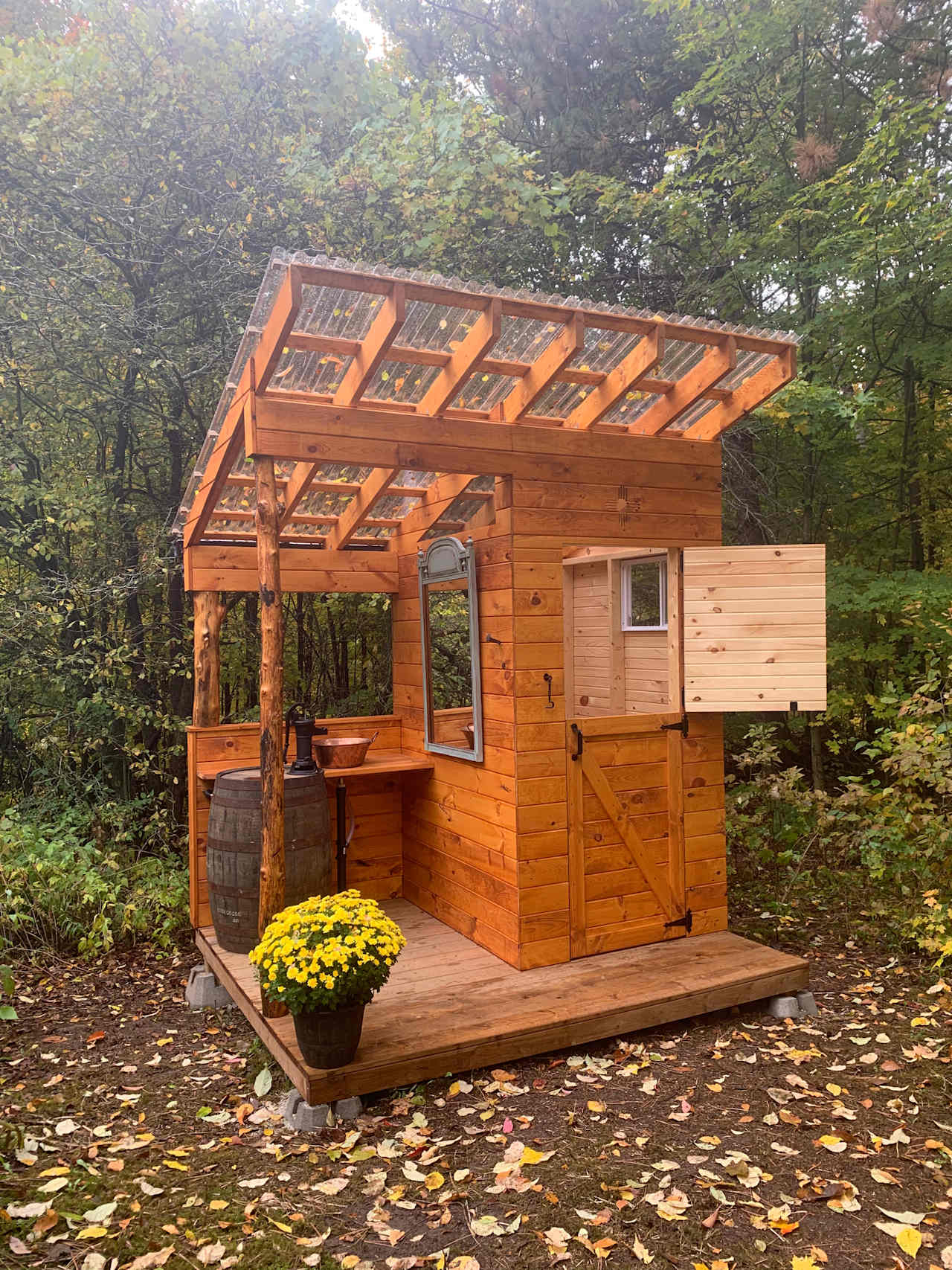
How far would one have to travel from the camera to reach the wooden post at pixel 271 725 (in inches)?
131

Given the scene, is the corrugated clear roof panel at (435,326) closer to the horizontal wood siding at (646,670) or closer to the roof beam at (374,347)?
the roof beam at (374,347)

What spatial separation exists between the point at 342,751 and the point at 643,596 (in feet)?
7.98

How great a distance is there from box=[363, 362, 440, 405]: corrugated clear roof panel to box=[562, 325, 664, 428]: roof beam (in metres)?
0.76

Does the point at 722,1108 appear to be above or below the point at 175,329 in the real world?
below

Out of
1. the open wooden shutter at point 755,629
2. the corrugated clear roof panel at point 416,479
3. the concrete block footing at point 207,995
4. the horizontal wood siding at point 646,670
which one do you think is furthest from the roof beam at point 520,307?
the concrete block footing at point 207,995

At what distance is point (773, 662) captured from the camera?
13.0 ft

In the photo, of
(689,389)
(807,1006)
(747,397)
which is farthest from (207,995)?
(747,397)

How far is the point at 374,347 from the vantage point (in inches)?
125

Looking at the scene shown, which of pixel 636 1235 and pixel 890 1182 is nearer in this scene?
pixel 636 1235

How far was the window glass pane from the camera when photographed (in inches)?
221

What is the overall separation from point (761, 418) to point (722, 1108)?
538 centimetres

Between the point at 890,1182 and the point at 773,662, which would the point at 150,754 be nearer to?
the point at 773,662

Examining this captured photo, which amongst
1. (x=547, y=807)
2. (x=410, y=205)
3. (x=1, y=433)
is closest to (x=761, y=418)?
(x=410, y=205)

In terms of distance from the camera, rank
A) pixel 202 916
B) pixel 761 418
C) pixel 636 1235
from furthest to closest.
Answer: pixel 761 418, pixel 202 916, pixel 636 1235
